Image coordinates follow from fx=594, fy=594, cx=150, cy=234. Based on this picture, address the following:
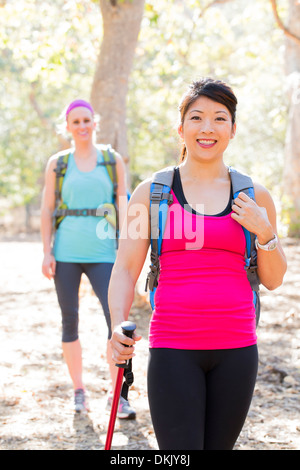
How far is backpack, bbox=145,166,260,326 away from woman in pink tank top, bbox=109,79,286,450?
3cm

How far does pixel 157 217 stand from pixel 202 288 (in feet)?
1.11

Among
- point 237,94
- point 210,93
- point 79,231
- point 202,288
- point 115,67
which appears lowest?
point 202,288

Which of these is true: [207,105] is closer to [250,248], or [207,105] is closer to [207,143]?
[207,143]

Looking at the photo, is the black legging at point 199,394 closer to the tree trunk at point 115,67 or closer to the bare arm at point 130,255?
the bare arm at point 130,255

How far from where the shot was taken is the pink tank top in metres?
2.23

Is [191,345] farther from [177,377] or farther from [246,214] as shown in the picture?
[246,214]

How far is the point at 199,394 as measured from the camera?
2.18 m

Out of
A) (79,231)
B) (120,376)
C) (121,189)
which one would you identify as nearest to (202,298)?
(120,376)

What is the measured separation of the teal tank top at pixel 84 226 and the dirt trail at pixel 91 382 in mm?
1208

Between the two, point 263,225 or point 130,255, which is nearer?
point 263,225

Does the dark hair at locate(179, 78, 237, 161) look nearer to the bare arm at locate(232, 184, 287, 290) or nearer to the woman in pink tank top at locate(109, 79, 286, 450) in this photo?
the woman in pink tank top at locate(109, 79, 286, 450)

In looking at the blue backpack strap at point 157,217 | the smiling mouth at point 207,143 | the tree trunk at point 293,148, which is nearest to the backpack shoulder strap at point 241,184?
the smiling mouth at point 207,143

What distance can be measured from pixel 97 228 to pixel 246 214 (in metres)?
2.18
